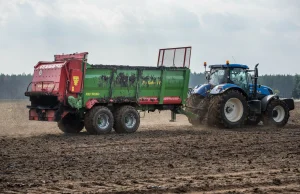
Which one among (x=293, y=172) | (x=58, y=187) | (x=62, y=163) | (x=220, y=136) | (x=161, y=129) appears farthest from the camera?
(x=161, y=129)

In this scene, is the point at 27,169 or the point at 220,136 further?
the point at 220,136

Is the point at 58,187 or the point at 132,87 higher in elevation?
the point at 132,87

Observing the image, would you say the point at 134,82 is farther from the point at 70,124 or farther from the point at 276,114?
the point at 276,114

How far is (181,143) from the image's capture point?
50.0 ft

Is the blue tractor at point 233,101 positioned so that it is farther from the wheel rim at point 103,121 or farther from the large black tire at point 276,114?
the wheel rim at point 103,121

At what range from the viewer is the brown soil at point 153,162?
9.17m

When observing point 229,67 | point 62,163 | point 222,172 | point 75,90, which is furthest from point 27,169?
point 229,67

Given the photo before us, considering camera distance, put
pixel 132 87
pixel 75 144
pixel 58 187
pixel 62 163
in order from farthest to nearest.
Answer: pixel 132 87 → pixel 75 144 → pixel 62 163 → pixel 58 187

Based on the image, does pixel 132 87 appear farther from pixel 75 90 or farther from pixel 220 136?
pixel 220 136

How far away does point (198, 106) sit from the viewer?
20.4m

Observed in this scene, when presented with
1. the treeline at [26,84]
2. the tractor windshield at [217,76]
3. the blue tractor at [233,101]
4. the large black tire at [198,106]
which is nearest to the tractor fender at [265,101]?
the blue tractor at [233,101]

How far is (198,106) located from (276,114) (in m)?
3.24

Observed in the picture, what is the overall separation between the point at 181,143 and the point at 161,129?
191 inches

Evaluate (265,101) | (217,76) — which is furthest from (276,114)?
(217,76)
